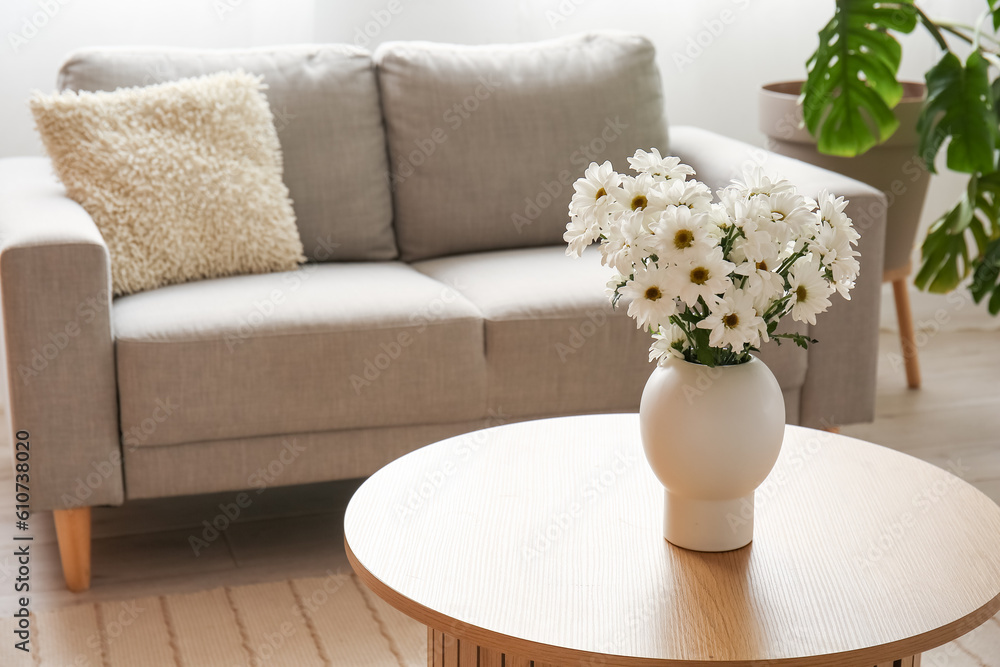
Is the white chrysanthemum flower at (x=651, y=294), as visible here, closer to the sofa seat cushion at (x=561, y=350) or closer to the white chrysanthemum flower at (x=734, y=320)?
the white chrysanthemum flower at (x=734, y=320)

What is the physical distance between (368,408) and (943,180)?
2.47 meters

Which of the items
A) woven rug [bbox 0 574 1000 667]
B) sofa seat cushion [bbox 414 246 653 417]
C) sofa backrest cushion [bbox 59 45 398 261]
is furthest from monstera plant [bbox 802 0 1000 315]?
woven rug [bbox 0 574 1000 667]

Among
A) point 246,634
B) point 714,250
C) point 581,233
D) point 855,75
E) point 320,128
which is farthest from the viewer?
point 855,75

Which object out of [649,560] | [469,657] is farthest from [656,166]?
[469,657]

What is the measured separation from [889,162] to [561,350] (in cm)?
125

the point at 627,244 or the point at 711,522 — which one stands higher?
the point at 627,244

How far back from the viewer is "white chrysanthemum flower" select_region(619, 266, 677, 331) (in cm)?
111

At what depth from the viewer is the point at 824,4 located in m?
3.43

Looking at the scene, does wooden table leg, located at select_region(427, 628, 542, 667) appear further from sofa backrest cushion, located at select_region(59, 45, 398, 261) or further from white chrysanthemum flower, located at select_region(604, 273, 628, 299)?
sofa backrest cushion, located at select_region(59, 45, 398, 261)

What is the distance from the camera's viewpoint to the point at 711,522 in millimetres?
1222

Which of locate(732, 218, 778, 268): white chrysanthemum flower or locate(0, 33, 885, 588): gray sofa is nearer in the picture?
locate(732, 218, 778, 268): white chrysanthemum flower

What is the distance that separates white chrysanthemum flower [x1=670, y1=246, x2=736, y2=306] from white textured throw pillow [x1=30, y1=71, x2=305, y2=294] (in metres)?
1.41

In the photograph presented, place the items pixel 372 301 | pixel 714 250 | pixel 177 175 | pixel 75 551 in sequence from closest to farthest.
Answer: pixel 714 250, pixel 75 551, pixel 372 301, pixel 177 175

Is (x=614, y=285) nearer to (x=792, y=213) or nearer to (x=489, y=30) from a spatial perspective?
(x=792, y=213)
